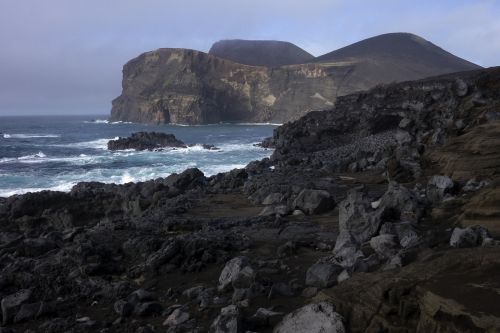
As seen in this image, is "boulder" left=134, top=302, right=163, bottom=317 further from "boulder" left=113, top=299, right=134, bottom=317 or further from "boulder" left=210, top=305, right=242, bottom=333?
"boulder" left=210, top=305, right=242, bottom=333

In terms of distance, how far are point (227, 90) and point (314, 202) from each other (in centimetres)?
11047

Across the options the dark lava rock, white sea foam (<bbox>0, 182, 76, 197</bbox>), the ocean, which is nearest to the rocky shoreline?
white sea foam (<bbox>0, 182, 76, 197</bbox>)

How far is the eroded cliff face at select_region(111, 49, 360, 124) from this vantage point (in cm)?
11112

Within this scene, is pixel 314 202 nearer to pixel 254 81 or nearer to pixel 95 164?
pixel 95 164

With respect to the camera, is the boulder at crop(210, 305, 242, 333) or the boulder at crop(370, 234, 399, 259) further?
the boulder at crop(370, 234, 399, 259)

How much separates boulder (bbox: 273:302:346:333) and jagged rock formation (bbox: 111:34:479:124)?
10428 cm

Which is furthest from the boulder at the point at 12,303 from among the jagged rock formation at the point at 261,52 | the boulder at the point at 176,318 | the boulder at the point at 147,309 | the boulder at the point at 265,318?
the jagged rock formation at the point at 261,52

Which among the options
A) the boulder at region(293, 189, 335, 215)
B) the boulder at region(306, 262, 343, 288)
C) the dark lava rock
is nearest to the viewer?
the boulder at region(306, 262, 343, 288)

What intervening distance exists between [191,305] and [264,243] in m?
3.02

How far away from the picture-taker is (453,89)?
1022 inches

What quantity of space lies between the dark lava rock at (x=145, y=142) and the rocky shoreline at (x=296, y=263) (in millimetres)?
34091

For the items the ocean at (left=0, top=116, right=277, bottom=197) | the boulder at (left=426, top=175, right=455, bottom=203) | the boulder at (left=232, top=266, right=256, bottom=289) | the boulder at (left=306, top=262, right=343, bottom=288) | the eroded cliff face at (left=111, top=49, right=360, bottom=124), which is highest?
the eroded cliff face at (left=111, top=49, right=360, bottom=124)

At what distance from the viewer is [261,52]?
534 ft

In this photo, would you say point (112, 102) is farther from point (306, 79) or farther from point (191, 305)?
point (191, 305)
